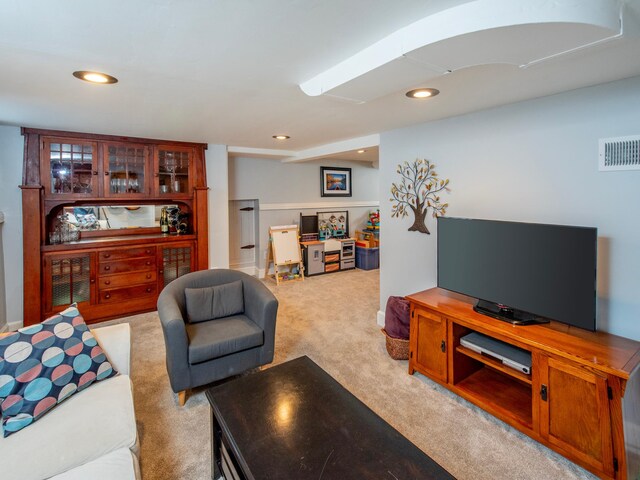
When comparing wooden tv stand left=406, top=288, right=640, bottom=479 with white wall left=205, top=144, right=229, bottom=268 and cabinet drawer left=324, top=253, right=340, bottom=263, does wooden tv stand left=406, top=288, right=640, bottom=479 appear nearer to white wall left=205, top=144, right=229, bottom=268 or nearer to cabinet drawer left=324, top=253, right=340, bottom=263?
white wall left=205, top=144, right=229, bottom=268

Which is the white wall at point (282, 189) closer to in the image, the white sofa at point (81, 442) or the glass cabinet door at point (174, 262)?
the glass cabinet door at point (174, 262)

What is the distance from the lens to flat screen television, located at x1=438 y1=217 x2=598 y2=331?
1842 mm

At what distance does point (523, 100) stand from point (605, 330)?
1.65m

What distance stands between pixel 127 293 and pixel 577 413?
4.30 meters

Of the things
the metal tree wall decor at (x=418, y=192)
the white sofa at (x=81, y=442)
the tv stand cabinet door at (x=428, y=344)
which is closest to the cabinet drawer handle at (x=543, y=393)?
the tv stand cabinet door at (x=428, y=344)

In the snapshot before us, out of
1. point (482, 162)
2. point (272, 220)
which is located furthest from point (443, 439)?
point (272, 220)

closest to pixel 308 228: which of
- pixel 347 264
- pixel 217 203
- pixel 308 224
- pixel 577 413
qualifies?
pixel 308 224

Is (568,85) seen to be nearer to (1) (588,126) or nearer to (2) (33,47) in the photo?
(1) (588,126)

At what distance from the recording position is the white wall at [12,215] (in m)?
3.33

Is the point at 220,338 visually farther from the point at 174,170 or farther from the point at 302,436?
the point at 174,170

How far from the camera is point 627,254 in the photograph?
193cm

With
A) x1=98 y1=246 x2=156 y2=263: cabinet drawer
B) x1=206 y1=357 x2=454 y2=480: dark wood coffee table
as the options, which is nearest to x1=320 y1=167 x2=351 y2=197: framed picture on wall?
x1=98 y1=246 x2=156 y2=263: cabinet drawer

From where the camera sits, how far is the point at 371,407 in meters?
2.25

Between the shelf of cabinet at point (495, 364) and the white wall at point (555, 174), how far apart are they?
63cm
